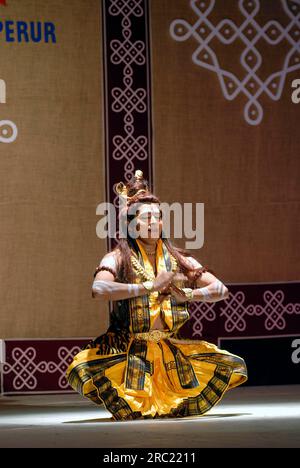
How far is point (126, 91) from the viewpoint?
6574 mm

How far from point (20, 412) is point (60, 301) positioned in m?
1.30

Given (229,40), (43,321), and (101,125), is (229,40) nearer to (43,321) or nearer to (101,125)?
(101,125)

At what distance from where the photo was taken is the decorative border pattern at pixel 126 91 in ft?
21.5

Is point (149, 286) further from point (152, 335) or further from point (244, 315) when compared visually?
point (244, 315)

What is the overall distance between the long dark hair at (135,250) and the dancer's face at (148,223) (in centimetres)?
6

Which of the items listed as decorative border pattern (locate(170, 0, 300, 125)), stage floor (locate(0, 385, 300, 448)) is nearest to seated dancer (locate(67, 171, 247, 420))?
stage floor (locate(0, 385, 300, 448))

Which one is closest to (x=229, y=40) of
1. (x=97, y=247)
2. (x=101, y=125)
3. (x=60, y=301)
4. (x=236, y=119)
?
(x=236, y=119)

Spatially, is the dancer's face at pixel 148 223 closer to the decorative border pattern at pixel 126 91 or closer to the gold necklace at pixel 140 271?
the gold necklace at pixel 140 271

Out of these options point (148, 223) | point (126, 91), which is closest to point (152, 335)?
point (148, 223)

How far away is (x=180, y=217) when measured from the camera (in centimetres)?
654

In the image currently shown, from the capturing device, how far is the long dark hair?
4832 mm

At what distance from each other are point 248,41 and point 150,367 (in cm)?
273

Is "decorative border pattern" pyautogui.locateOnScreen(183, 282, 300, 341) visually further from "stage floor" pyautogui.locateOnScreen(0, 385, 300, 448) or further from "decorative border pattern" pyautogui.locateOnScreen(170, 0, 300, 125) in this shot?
"decorative border pattern" pyautogui.locateOnScreen(170, 0, 300, 125)

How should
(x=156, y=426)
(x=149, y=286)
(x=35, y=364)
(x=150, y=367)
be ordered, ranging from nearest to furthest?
1. (x=156, y=426)
2. (x=149, y=286)
3. (x=150, y=367)
4. (x=35, y=364)
